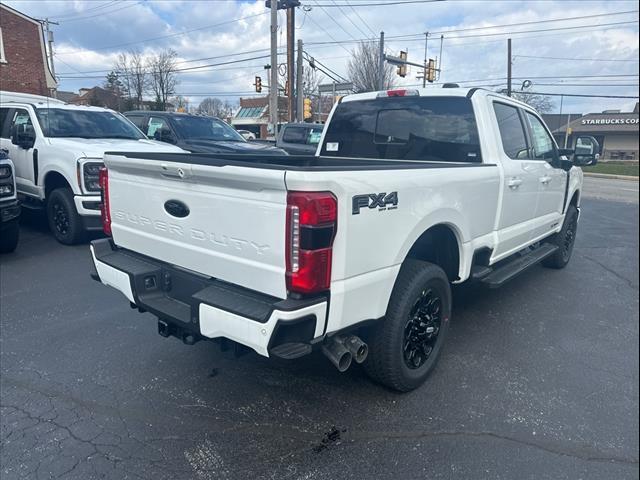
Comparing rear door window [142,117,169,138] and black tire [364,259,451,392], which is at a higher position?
rear door window [142,117,169,138]

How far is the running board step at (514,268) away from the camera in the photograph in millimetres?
3871

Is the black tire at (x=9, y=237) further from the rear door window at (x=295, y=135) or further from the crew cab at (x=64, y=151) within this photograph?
the rear door window at (x=295, y=135)

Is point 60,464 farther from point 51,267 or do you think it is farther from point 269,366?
point 51,267

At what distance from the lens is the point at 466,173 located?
3281 mm

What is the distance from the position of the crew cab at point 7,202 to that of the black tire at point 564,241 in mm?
7105

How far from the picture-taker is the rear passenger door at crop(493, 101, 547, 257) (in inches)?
157

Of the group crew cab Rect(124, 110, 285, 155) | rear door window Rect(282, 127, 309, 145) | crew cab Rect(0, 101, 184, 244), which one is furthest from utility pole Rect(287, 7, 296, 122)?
crew cab Rect(0, 101, 184, 244)

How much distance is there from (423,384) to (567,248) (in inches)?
168

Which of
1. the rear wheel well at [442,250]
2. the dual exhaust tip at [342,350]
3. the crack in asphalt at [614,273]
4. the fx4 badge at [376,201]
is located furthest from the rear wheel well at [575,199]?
the dual exhaust tip at [342,350]

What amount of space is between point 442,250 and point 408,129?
1318 mm

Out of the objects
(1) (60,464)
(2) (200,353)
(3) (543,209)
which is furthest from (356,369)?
(3) (543,209)

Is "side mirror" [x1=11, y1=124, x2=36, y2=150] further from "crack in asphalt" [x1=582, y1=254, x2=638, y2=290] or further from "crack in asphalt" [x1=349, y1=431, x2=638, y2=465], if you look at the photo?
"crack in asphalt" [x1=582, y1=254, x2=638, y2=290]

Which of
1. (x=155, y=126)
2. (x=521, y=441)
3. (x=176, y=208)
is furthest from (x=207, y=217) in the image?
(x=155, y=126)

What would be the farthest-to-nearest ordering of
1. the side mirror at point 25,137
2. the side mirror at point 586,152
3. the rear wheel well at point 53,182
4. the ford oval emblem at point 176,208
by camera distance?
1. the side mirror at point 25,137
2. the rear wheel well at point 53,182
3. the side mirror at point 586,152
4. the ford oval emblem at point 176,208
